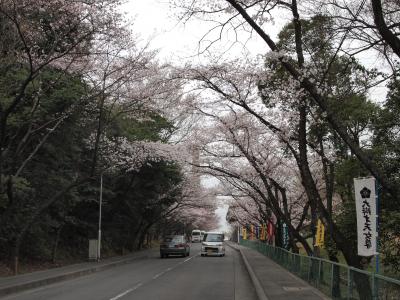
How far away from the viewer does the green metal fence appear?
316 inches

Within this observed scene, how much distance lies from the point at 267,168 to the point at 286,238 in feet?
28.6

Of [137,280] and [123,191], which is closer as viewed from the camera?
[137,280]

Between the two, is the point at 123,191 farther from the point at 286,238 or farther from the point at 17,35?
the point at 17,35

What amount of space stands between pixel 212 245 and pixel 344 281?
2882 centimetres

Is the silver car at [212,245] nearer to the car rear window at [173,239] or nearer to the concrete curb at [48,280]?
the car rear window at [173,239]

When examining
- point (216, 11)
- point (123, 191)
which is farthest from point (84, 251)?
point (216, 11)

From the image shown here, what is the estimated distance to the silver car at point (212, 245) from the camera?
3941 centimetres

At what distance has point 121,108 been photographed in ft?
72.3

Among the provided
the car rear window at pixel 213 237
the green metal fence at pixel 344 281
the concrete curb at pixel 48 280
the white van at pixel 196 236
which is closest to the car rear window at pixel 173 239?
the car rear window at pixel 213 237

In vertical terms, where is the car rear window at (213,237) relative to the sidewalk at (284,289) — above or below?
above

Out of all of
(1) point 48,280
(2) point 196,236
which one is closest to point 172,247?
(1) point 48,280

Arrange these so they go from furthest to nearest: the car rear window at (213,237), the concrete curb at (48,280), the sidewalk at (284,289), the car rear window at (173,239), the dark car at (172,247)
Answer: the car rear window at (213,237) → the car rear window at (173,239) → the dark car at (172,247) → the concrete curb at (48,280) → the sidewalk at (284,289)

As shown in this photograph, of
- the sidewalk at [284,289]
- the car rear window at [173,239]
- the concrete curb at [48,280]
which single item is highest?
the car rear window at [173,239]

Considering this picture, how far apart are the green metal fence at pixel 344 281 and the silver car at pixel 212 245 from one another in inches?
814
